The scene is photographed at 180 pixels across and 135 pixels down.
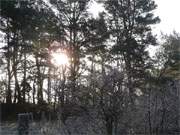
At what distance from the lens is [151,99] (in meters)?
14.2

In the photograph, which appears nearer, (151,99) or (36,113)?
(151,99)

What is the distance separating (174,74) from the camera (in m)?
27.8

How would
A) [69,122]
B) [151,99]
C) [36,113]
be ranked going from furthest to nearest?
[36,113] → [151,99] → [69,122]

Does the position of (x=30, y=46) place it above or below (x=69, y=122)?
above

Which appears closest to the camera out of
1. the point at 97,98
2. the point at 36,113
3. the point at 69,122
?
the point at 97,98

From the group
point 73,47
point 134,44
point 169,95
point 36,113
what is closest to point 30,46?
point 73,47

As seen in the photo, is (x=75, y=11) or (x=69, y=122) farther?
(x=75, y=11)

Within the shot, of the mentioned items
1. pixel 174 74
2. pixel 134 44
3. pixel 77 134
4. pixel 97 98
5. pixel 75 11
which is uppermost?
pixel 75 11

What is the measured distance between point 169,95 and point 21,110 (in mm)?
15044

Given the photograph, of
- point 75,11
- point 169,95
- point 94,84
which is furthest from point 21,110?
point 94,84

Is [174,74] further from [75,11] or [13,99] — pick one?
[13,99]

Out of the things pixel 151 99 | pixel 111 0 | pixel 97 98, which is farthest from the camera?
pixel 111 0

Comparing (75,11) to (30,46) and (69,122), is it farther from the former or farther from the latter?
(69,122)

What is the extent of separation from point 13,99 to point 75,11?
8.20 metres
